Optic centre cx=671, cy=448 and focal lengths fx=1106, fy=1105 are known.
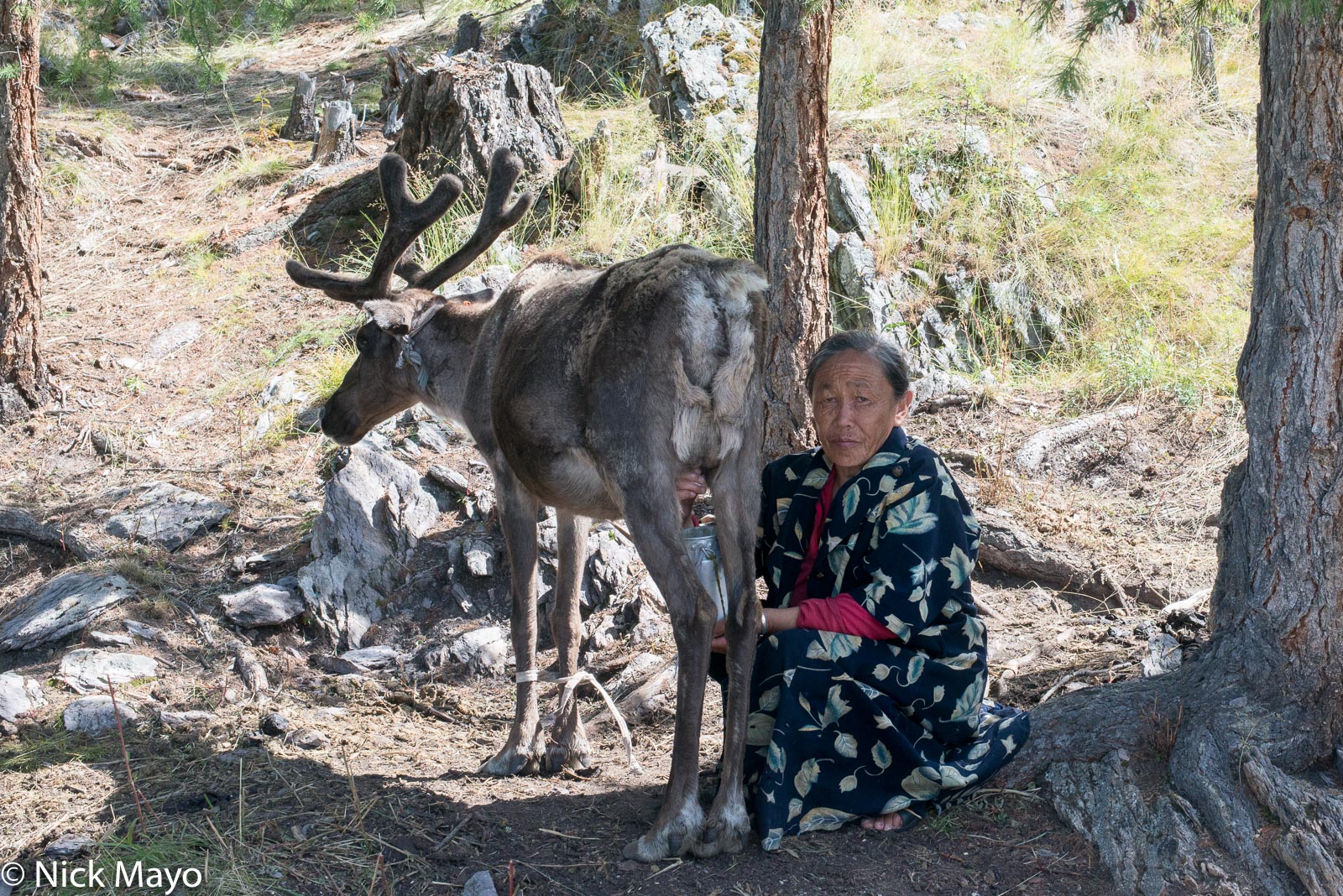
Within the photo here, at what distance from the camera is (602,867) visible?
3783 mm

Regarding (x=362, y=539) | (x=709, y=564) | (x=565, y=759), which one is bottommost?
(x=565, y=759)

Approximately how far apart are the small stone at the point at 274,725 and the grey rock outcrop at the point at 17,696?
1.04m

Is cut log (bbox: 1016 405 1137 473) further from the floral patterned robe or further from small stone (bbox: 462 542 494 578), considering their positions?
small stone (bbox: 462 542 494 578)

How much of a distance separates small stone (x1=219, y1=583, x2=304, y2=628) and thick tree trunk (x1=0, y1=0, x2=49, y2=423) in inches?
135

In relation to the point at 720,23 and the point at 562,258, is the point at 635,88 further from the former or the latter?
the point at 562,258

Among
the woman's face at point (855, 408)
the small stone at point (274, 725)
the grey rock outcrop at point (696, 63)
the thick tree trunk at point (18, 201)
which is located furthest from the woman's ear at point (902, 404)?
the grey rock outcrop at point (696, 63)

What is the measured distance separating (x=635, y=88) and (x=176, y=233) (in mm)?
4887

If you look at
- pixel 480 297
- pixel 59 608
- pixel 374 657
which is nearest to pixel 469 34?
pixel 480 297

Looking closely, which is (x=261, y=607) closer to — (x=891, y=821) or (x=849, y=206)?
(x=891, y=821)

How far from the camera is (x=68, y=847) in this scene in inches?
148

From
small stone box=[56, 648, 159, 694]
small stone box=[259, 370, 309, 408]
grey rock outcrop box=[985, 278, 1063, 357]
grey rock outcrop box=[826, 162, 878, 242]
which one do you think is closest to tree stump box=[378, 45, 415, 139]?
small stone box=[259, 370, 309, 408]

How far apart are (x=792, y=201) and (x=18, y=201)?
18.5 feet

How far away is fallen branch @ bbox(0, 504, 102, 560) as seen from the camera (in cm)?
655

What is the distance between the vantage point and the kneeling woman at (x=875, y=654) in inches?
153
